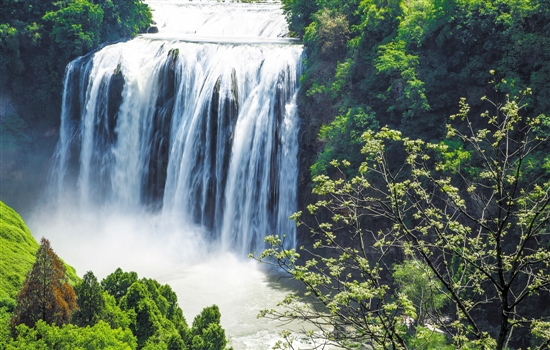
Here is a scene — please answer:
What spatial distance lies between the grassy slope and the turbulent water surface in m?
6.65

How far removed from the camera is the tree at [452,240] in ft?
25.8

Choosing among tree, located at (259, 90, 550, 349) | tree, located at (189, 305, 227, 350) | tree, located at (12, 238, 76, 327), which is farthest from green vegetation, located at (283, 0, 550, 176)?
tree, located at (12, 238, 76, 327)

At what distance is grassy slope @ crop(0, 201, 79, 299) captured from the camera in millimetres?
18156

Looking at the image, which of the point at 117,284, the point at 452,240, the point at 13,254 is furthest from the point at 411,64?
the point at 452,240

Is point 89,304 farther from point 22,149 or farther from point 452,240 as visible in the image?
point 22,149

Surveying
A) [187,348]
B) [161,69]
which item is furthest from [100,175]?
[187,348]

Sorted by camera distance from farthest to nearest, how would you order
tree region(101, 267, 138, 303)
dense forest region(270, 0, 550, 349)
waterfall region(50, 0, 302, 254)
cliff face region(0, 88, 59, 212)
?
1. cliff face region(0, 88, 59, 212)
2. waterfall region(50, 0, 302, 254)
3. dense forest region(270, 0, 550, 349)
4. tree region(101, 267, 138, 303)

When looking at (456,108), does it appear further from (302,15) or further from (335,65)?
(302,15)

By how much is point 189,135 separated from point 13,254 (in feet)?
45.8

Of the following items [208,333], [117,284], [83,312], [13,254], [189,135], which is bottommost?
[208,333]

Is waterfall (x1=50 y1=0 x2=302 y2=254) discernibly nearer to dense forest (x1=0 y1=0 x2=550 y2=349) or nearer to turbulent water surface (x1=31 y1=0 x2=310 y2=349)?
turbulent water surface (x1=31 y1=0 x2=310 y2=349)

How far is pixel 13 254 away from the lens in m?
19.6

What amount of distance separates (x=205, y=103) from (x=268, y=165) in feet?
16.3

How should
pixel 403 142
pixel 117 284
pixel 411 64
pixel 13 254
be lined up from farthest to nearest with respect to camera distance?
pixel 411 64 → pixel 403 142 → pixel 13 254 → pixel 117 284
